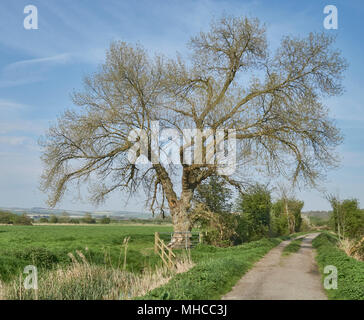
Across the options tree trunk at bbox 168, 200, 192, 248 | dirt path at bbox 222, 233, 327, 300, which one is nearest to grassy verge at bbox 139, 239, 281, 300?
dirt path at bbox 222, 233, 327, 300

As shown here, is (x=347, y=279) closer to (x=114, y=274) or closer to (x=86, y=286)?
(x=114, y=274)

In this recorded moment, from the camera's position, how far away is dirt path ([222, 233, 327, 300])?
9.32 metres

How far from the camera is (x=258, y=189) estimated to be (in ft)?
76.3

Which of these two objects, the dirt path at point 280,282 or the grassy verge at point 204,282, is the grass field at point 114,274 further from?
the dirt path at point 280,282

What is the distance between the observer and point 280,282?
36.0 ft

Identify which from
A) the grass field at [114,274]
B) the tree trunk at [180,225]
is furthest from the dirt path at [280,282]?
the tree trunk at [180,225]

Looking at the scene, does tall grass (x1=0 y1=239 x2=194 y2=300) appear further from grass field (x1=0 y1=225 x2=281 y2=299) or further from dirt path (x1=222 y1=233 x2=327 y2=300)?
dirt path (x1=222 y1=233 x2=327 y2=300)

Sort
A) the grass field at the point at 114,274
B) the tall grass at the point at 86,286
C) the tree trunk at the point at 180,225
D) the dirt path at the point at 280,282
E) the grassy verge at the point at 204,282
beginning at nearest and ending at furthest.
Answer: the grassy verge at the point at 204,282
the dirt path at the point at 280,282
the grass field at the point at 114,274
the tall grass at the point at 86,286
the tree trunk at the point at 180,225

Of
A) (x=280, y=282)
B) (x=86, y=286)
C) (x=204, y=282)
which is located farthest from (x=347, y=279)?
(x=86, y=286)

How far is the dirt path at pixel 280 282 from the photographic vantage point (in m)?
9.32

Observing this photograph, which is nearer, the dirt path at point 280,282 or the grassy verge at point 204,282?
the grassy verge at point 204,282

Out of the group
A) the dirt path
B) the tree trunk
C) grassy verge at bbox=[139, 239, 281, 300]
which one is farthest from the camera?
the tree trunk
